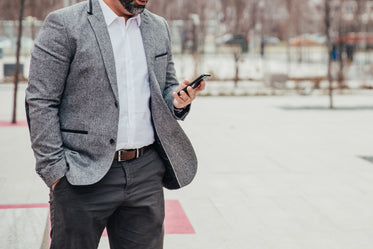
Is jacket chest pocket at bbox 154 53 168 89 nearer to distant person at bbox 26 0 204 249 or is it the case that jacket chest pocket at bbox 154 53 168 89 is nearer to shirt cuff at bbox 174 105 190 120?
distant person at bbox 26 0 204 249

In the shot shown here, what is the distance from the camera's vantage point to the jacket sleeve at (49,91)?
2459mm

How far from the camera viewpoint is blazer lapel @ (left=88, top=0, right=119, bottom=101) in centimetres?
252

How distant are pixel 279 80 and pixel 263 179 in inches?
527

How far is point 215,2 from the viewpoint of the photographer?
3900 cm

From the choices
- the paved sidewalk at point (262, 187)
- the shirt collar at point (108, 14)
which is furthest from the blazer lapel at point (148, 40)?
the paved sidewalk at point (262, 187)

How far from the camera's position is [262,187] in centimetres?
643

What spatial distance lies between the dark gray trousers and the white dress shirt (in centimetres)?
11

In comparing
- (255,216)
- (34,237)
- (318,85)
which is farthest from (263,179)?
(318,85)

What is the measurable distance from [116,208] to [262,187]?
13.0 ft

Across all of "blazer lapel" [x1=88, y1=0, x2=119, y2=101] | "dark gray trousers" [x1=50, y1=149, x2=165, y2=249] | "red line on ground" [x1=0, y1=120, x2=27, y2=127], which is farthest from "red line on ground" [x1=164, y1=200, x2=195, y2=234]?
"red line on ground" [x1=0, y1=120, x2=27, y2=127]

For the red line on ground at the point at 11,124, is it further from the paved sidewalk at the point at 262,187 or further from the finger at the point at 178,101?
the finger at the point at 178,101

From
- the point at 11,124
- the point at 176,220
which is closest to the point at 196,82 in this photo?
the point at 176,220

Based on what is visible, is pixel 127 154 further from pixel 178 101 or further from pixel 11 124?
pixel 11 124

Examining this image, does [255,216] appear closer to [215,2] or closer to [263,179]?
[263,179]
